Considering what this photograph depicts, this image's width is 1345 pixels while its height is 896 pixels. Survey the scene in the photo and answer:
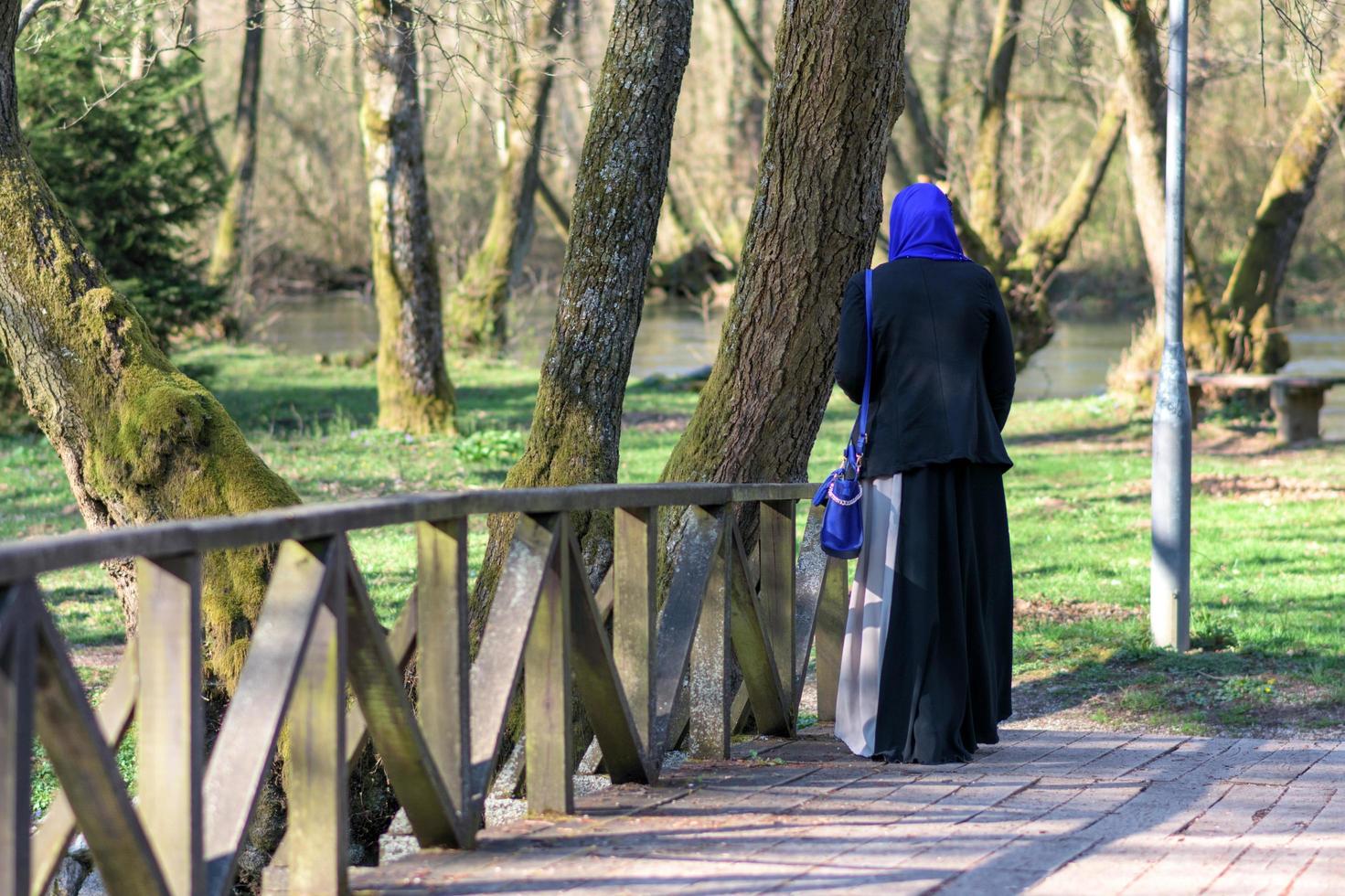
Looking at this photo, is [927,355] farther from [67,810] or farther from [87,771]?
[87,771]

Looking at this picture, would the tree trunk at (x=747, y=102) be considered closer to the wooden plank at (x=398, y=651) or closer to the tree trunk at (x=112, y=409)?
the tree trunk at (x=112, y=409)

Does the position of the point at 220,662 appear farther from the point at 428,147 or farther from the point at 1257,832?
the point at 428,147

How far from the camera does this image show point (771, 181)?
20.2 feet

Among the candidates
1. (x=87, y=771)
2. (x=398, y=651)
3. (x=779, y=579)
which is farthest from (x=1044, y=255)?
(x=87, y=771)

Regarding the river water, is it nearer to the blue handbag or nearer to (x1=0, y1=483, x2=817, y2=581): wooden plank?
the blue handbag

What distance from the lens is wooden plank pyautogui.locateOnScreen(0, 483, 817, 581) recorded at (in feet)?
8.00

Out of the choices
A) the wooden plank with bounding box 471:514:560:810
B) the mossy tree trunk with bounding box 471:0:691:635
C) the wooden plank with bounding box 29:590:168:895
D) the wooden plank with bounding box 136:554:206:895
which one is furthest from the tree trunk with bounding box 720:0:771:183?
the wooden plank with bounding box 29:590:168:895

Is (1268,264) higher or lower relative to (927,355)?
higher

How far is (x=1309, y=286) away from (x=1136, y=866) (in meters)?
37.7

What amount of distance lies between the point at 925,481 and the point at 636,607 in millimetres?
1150

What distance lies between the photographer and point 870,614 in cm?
523

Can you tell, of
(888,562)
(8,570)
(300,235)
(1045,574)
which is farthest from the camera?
(300,235)

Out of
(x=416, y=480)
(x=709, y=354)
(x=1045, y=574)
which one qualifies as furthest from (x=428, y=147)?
(x=1045, y=574)

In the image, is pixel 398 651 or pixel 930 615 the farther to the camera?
pixel 930 615
